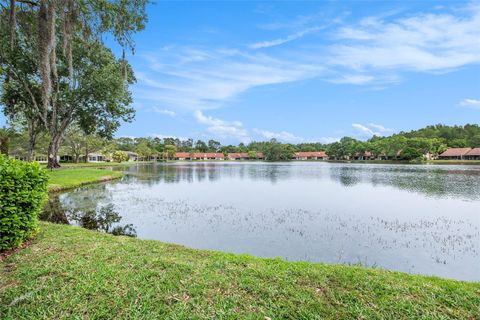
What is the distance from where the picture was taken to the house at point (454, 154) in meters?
83.3

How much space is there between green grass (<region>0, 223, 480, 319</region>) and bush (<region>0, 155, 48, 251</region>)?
468 mm

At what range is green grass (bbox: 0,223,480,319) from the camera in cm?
363

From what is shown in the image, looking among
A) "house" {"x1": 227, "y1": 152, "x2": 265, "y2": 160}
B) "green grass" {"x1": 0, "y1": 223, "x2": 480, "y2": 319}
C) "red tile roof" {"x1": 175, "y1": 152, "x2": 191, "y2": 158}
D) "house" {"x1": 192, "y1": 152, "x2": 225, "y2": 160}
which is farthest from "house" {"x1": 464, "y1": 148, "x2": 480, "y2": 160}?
"green grass" {"x1": 0, "y1": 223, "x2": 480, "y2": 319}

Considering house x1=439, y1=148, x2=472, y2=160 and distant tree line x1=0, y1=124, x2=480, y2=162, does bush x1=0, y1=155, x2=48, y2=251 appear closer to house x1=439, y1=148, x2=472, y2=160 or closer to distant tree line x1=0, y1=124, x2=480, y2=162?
distant tree line x1=0, y1=124, x2=480, y2=162

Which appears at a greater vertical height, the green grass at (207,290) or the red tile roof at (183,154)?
the red tile roof at (183,154)

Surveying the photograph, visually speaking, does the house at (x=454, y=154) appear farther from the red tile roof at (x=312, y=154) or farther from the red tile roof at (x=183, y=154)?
the red tile roof at (x=183, y=154)

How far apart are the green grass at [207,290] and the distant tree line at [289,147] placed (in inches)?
1858

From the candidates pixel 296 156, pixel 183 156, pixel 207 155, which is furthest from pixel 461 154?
pixel 183 156

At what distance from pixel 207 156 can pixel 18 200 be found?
399ft

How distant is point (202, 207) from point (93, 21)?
365 inches

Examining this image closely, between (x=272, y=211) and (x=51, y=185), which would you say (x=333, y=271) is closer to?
(x=272, y=211)

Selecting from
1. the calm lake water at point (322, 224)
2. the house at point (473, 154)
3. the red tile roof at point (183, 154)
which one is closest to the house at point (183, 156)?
the red tile roof at point (183, 154)

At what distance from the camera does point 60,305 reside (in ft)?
12.1

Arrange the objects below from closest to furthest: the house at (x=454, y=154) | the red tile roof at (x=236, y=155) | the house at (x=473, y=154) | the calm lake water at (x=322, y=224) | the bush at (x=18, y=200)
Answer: the bush at (x=18, y=200), the calm lake water at (x=322, y=224), the house at (x=473, y=154), the house at (x=454, y=154), the red tile roof at (x=236, y=155)
